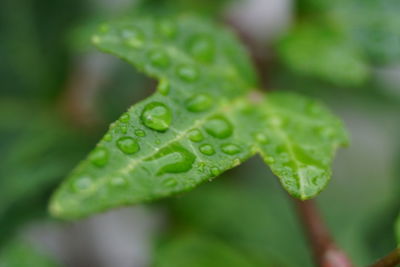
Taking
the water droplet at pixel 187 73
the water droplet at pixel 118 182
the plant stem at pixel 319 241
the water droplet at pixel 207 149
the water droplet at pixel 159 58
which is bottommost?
the plant stem at pixel 319 241

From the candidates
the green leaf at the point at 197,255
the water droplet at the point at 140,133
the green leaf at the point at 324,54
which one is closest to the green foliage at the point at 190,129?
the water droplet at the point at 140,133

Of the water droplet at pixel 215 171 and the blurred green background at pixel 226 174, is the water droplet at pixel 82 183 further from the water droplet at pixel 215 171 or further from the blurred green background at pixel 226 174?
the blurred green background at pixel 226 174

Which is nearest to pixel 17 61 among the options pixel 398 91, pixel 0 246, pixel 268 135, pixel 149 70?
pixel 0 246

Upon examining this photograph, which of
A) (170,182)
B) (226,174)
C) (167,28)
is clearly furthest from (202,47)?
(226,174)

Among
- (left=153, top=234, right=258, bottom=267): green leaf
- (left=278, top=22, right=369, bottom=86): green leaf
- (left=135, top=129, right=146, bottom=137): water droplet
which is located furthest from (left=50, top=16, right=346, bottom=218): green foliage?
(left=153, top=234, right=258, bottom=267): green leaf

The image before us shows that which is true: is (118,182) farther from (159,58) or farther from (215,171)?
(159,58)

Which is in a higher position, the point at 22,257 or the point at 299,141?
the point at 299,141

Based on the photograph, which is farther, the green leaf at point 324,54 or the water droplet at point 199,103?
the green leaf at point 324,54
